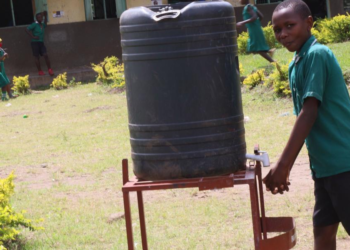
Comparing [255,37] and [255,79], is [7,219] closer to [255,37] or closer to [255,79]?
[255,79]

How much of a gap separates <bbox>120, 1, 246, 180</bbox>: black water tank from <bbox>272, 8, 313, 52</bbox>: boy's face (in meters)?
0.26

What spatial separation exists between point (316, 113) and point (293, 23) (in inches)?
16.7

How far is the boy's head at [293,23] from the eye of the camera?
289cm

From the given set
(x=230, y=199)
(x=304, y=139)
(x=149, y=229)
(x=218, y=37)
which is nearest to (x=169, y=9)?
(x=218, y=37)

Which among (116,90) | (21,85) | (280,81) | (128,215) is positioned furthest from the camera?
(21,85)

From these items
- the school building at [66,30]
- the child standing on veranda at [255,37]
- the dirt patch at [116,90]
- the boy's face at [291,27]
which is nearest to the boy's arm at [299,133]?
the boy's face at [291,27]

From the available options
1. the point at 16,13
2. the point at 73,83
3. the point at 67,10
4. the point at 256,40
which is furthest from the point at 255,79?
the point at 16,13

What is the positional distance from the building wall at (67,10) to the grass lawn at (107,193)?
6.10m

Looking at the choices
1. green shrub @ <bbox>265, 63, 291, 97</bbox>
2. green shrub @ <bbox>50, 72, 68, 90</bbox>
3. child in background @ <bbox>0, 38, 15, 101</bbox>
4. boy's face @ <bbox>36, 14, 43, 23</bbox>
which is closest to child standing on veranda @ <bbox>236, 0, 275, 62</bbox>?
green shrub @ <bbox>265, 63, 291, 97</bbox>

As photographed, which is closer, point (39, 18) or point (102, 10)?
point (39, 18)

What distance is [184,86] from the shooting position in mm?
2984

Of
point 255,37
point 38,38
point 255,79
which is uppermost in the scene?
point 255,37

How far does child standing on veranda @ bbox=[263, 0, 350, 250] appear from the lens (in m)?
2.80

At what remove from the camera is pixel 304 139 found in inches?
111
